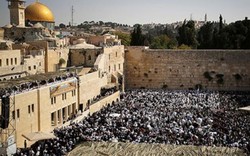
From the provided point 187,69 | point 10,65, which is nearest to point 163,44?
point 187,69

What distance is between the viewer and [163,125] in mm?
20312

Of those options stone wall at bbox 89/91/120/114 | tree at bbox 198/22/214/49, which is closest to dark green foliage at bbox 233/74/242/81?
tree at bbox 198/22/214/49

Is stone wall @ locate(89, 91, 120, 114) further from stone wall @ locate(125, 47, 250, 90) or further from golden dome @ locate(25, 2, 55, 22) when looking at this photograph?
golden dome @ locate(25, 2, 55, 22)

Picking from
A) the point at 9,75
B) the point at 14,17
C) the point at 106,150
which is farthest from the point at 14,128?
the point at 14,17

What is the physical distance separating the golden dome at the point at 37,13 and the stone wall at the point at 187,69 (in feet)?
41.8

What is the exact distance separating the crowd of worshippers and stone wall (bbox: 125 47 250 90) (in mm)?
6161

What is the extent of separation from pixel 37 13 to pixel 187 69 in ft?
60.1

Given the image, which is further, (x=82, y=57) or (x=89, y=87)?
(x=82, y=57)

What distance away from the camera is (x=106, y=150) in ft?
40.7

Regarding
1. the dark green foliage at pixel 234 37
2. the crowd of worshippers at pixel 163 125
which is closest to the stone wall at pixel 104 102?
the crowd of worshippers at pixel 163 125

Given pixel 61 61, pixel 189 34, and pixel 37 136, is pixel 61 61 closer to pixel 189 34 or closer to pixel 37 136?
pixel 37 136

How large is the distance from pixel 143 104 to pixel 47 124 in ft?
27.4

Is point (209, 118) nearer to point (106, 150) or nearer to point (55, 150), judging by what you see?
point (55, 150)

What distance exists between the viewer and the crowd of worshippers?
17.1 m
